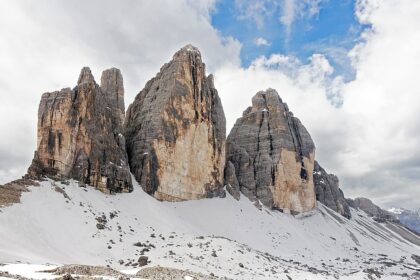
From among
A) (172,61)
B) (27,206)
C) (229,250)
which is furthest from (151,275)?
(172,61)

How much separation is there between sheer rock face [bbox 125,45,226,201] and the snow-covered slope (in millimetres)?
3455

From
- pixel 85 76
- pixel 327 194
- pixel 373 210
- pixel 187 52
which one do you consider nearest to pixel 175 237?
pixel 85 76

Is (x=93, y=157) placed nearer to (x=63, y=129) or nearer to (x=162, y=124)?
(x=63, y=129)

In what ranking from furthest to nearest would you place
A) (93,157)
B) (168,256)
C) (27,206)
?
(93,157) → (27,206) → (168,256)

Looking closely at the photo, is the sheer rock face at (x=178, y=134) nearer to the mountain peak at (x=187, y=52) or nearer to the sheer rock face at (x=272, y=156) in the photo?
the mountain peak at (x=187, y=52)

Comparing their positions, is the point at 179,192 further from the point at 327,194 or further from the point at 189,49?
the point at 327,194

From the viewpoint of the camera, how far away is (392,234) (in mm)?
127125

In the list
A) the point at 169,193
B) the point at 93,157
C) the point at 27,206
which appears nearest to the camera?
the point at 27,206

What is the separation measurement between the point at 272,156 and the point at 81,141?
52585mm

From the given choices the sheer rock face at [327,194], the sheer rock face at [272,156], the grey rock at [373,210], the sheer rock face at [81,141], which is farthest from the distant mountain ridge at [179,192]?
the grey rock at [373,210]

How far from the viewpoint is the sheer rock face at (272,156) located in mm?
93062

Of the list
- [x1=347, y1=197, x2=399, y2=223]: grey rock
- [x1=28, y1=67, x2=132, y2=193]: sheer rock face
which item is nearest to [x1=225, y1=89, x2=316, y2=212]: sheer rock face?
[x1=28, y1=67, x2=132, y2=193]: sheer rock face

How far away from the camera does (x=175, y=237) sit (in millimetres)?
52250

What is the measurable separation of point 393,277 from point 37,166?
5440cm
